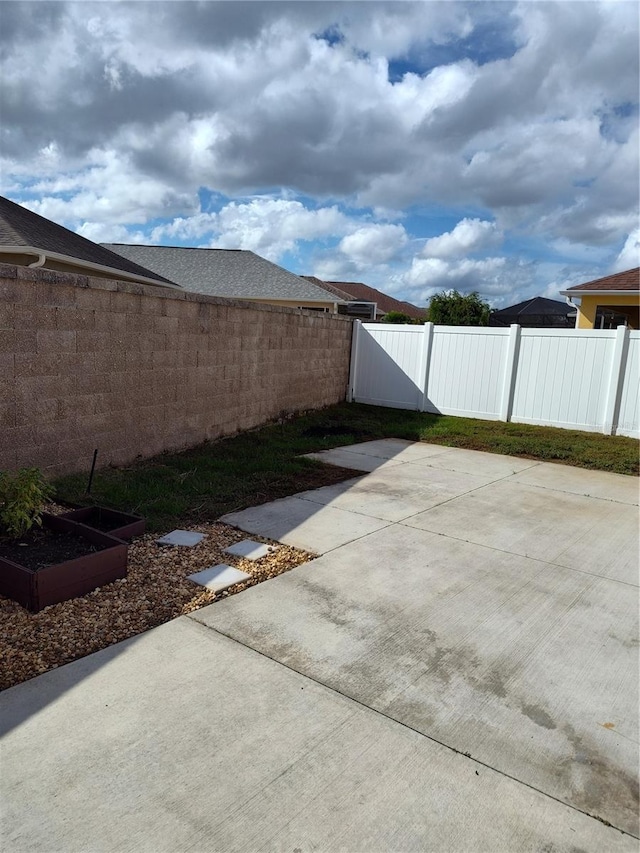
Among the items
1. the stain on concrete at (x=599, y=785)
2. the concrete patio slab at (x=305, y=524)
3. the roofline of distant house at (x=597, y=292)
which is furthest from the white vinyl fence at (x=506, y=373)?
the stain on concrete at (x=599, y=785)

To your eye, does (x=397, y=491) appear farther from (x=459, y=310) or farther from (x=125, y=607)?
(x=459, y=310)

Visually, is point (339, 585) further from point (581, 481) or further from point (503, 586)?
point (581, 481)

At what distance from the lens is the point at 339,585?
13.3 ft

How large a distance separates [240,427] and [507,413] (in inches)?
216

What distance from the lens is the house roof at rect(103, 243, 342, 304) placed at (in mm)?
21969

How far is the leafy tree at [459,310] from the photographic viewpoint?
1975 cm

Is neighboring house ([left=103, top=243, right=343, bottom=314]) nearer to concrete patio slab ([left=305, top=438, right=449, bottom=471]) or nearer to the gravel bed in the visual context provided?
concrete patio slab ([left=305, top=438, right=449, bottom=471])

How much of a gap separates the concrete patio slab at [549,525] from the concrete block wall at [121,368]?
346 centimetres

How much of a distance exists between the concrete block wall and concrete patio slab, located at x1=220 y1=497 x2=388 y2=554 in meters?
1.97

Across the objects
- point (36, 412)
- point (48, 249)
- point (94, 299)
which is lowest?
point (36, 412)

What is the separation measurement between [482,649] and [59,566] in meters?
2.55

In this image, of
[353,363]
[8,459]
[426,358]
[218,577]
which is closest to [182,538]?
[218,577]

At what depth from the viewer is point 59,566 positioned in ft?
11.5

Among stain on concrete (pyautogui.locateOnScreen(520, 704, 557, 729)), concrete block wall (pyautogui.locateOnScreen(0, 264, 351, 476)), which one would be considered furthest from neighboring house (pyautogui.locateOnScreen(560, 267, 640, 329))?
stain on concrete (pyautogui.locateOnScreen(520, 704, 557, 729))
